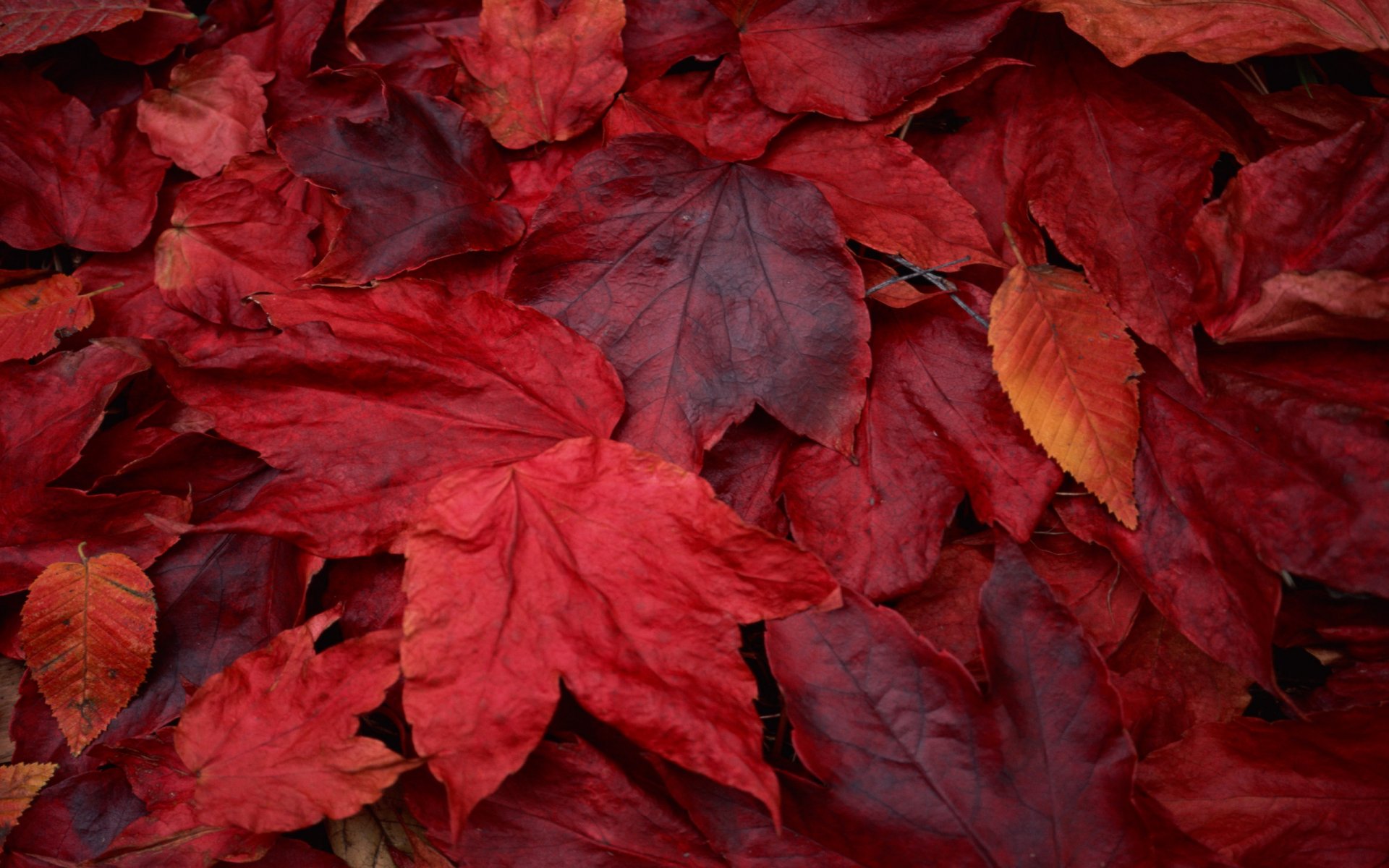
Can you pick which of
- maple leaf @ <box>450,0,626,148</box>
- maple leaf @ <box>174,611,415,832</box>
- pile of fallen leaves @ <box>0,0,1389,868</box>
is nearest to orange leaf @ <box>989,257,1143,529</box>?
pile of fallen leaves @ <box>0,0,1389,868</box>

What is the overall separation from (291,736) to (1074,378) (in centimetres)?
92

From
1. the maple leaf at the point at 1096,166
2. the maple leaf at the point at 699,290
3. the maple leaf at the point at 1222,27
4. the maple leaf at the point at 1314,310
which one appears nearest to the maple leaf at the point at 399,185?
the maple leaf at the point at 699,290

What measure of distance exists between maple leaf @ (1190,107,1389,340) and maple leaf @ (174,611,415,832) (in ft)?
3.12

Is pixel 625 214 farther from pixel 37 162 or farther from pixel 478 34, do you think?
pixel 37 162

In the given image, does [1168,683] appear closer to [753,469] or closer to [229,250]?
[753,469]

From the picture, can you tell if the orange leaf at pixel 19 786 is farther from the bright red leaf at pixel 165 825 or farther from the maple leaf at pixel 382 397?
the maple leaf at pixel 382 397

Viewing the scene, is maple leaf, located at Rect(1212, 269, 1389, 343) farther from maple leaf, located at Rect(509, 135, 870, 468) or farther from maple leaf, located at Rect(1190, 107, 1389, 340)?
maple leaf, located at Rect(509, 135, 870, 468)

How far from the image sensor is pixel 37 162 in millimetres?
1216

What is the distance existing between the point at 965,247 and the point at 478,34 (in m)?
0.70

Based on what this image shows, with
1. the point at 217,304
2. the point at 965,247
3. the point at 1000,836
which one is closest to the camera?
the point at 1000,836

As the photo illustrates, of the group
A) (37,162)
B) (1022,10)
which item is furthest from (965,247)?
(37,162)

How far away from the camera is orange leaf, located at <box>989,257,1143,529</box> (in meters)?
0.96

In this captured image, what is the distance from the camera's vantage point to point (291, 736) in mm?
959

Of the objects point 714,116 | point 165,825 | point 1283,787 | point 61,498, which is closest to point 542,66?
point 714,116
